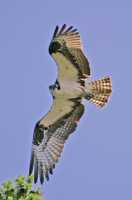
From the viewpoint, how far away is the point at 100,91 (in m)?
19.9

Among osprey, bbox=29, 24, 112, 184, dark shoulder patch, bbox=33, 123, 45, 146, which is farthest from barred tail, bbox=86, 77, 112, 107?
dark shoulder patch, bbox=33, 123, 45, 146

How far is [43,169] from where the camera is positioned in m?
20.1

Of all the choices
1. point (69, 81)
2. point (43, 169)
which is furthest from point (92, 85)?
point (43, 169)

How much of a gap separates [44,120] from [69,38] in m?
2.71

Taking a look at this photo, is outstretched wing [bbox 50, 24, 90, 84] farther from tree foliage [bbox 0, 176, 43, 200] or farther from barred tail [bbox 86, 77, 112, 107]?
tree foliage [bbox 0, 176, 43, 200]

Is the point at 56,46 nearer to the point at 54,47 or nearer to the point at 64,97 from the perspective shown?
the point at 54,47

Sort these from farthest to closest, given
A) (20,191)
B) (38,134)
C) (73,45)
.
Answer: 1. (38,134)
2. (73,45)
3. (20,191)

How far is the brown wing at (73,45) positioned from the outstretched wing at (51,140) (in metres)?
1.42

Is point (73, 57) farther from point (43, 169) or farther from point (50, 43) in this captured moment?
point (43, 169)

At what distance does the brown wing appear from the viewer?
19.4 metres

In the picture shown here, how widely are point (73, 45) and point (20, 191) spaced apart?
4929 millimetres

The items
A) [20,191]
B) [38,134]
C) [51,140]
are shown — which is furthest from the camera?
[38,134]

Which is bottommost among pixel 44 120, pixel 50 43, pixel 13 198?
pixel 13 198

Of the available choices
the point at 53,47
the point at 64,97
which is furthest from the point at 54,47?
the point at 64,97
